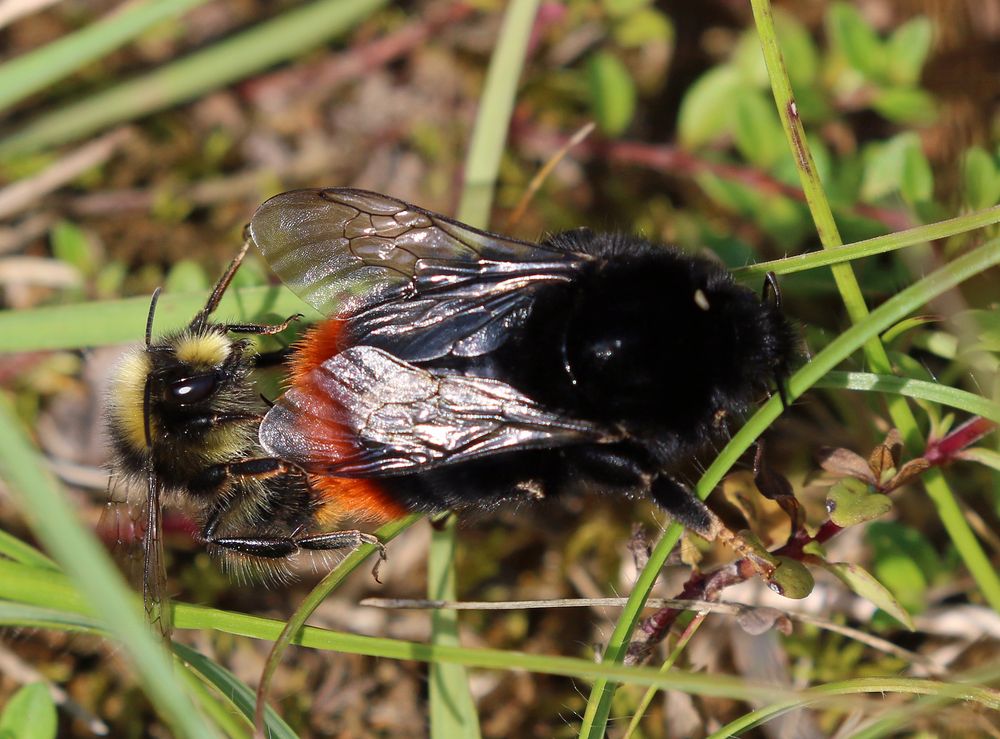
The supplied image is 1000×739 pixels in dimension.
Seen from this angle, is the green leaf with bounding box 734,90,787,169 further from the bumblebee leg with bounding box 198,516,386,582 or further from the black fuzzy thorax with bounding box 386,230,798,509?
the bumblebee leg with bounding box 198,516,386,582

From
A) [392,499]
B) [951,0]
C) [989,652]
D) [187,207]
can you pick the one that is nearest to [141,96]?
[187,207]

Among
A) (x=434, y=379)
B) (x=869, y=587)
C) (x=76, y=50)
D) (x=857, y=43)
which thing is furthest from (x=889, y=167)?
(x=76, y=50)

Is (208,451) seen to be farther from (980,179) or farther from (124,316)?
(980,179)

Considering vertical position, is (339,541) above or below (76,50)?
below

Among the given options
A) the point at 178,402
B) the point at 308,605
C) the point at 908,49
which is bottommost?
the point at 308,605

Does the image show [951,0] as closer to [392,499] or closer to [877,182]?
[877,182]

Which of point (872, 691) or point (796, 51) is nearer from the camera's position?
point (872, 691)

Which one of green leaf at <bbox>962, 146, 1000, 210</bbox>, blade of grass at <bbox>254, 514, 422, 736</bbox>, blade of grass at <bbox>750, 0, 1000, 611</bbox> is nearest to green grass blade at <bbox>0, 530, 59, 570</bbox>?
blade of grass at <bbox>254, 514, 422, 736</bbox>
